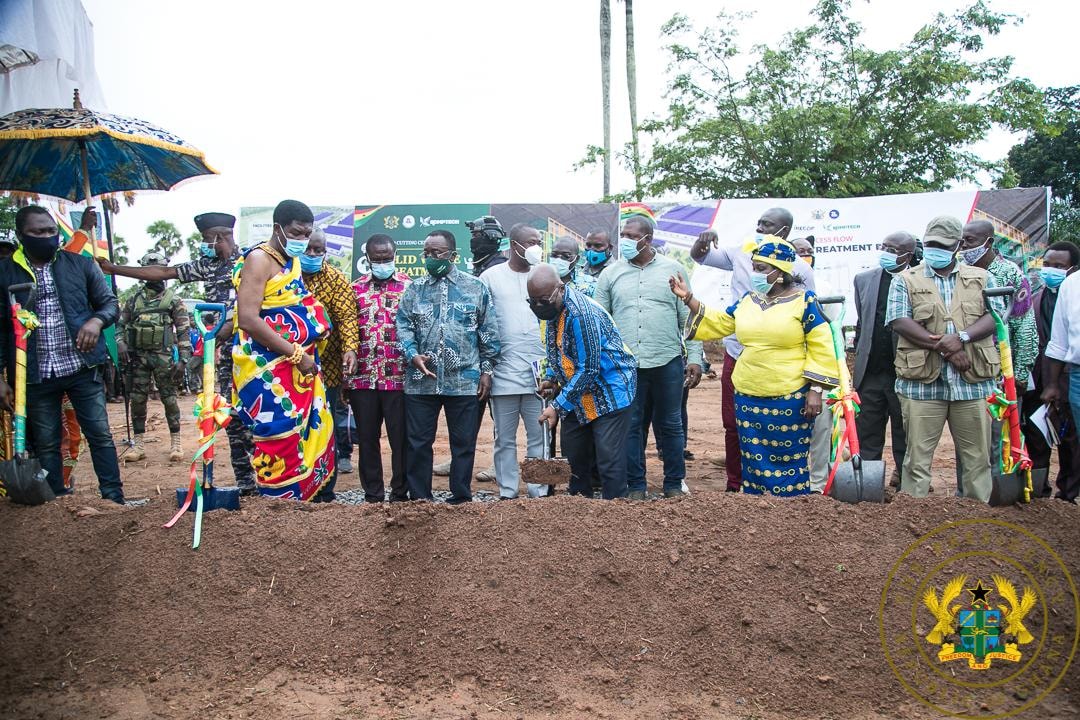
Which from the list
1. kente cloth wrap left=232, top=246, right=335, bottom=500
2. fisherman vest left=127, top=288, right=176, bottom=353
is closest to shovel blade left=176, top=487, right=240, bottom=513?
kente cloth wrap left=232, top=246, right=335, bottom=500

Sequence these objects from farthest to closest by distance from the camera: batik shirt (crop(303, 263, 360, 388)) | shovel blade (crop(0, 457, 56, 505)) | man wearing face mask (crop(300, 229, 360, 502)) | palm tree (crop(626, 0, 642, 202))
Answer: palm tree (crop(626, 0, 642, 202)) → batik shirt (crop(303, 263, 360, 388)) → man wearing face mask (crop(300, 229, 360, 502)) → shovel blade (crop(0, 457, 56, 505))

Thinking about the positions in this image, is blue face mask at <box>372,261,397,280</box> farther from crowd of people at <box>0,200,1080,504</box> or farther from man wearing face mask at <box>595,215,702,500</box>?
man wearing face mask at <box>595,215,702,500</box>

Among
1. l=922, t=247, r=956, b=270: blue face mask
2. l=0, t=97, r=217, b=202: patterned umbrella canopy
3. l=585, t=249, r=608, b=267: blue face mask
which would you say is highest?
l=0, t=97, r=217, b=202: patterned umbrella canopy

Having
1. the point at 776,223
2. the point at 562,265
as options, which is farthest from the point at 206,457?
the point at 776,223

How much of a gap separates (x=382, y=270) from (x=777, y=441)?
2821 millimetres

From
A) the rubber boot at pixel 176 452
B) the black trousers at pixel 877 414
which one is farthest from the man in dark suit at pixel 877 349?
the rubber boot at pixel 176 452

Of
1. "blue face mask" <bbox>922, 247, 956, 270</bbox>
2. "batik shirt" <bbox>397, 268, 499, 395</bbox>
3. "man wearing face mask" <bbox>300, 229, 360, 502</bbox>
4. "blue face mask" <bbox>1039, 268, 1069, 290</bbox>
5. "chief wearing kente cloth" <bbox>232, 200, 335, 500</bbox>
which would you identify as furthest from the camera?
"blue face mask" <bbox>1039, 268, 1069, 290</bbox>

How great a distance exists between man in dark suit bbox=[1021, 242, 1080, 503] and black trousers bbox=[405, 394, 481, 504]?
13.4 ft

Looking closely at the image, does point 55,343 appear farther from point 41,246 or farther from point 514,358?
point 514,358

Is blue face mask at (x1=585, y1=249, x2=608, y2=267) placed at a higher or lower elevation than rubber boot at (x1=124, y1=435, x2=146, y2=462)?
higher

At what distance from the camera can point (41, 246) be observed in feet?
15.2

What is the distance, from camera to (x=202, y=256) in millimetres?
5375

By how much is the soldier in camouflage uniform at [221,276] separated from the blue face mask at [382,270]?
880mm

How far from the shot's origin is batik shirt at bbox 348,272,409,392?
516 centimetres
